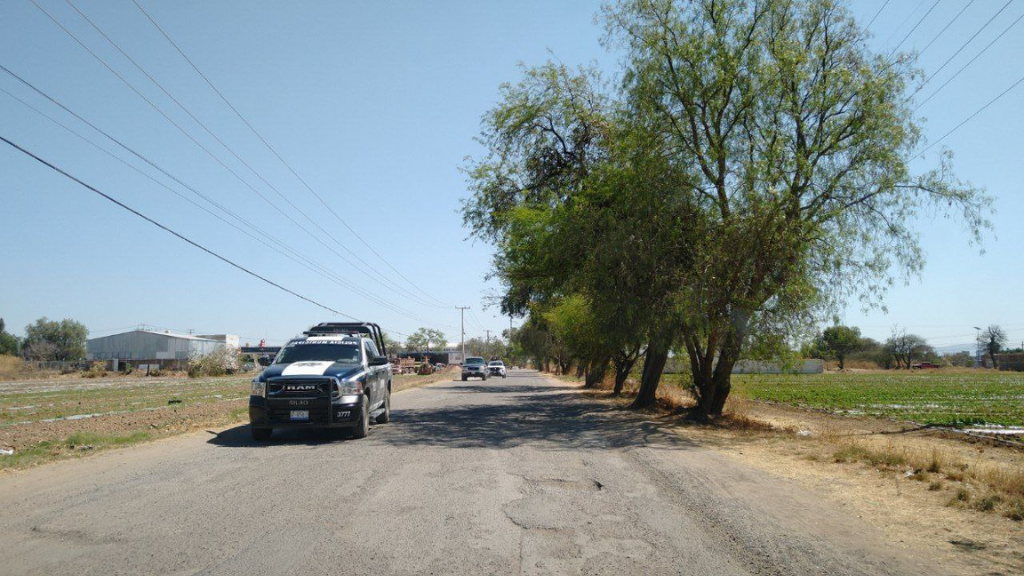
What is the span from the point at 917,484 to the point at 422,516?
22.1ft

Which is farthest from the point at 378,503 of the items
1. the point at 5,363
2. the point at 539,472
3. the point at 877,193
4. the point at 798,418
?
the point at 5,363

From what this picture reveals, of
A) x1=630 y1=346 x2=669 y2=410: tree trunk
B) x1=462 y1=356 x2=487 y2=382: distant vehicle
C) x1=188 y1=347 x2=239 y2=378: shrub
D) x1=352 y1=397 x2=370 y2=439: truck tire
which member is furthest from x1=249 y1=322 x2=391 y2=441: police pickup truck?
x1=188 y1=347 x2=239 y2=378: shrub

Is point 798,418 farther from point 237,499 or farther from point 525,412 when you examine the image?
point 237,499

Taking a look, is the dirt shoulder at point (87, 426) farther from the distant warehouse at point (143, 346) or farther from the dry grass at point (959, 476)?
the distant warehouse at point (143, 346)

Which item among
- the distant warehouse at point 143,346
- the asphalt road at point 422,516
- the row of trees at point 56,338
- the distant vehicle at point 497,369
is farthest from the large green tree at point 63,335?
the asphalt road at point 422,516

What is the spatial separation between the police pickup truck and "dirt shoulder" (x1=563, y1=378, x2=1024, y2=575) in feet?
24.5

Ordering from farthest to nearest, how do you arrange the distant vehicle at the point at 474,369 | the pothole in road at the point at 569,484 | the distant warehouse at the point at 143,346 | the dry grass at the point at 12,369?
the distant warehouse at the point at 143,346
the dry grass at the point at 12,369
the distant vehicle at the point at 474,369
the pothole in road at the point at 569,484

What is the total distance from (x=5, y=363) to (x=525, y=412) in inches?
2867

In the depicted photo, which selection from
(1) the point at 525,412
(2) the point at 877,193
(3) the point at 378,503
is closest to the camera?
(3) the point at 378,503

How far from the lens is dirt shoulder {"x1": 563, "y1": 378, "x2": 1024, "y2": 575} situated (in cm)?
601

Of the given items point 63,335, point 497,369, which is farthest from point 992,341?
point 63,335

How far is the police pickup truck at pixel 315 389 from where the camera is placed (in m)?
12.8

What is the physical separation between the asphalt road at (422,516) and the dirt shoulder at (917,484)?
1.47 feet

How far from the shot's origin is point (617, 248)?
16.9 metres
